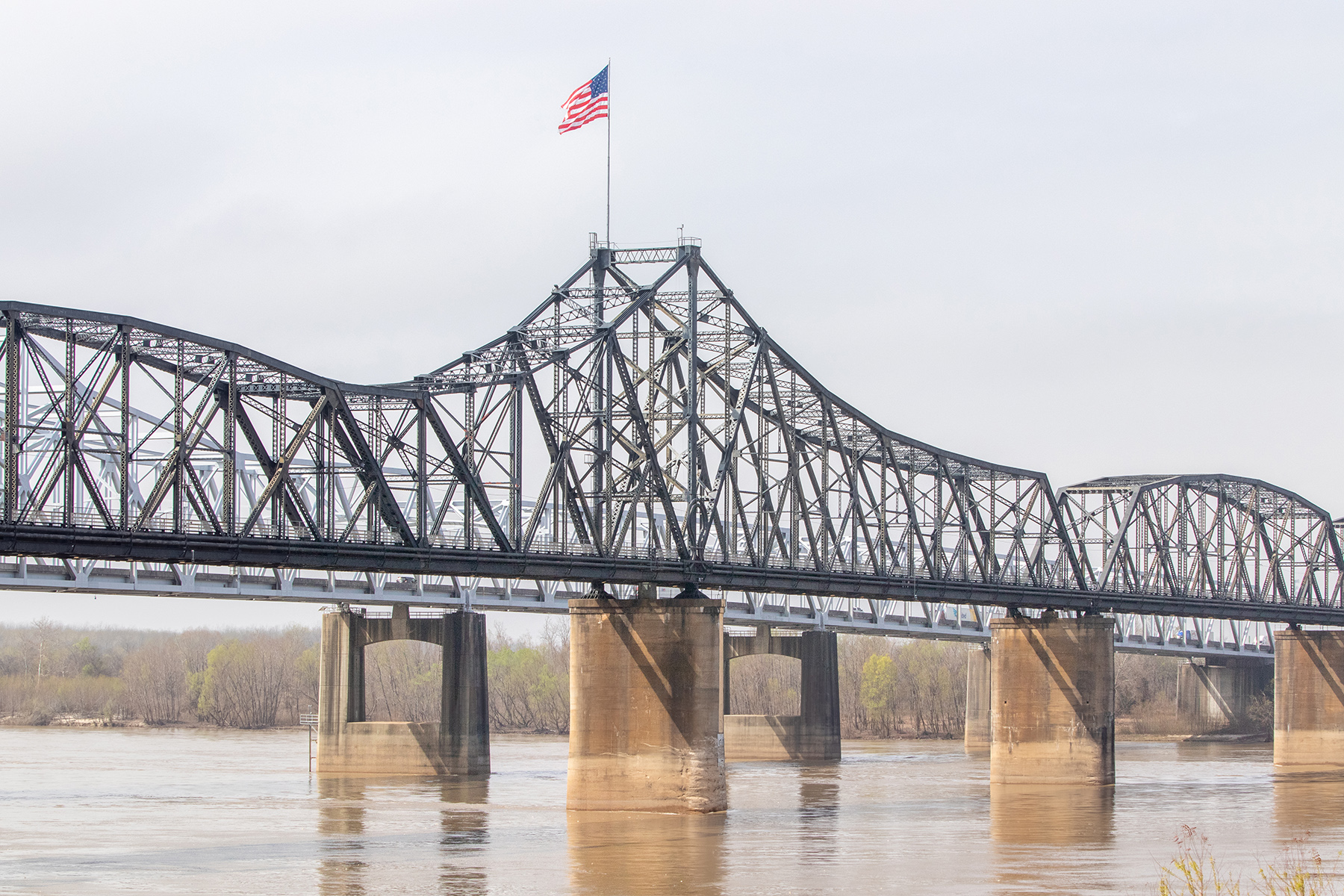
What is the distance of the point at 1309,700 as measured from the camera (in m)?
→ 105

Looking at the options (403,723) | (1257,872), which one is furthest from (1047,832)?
(403,723)

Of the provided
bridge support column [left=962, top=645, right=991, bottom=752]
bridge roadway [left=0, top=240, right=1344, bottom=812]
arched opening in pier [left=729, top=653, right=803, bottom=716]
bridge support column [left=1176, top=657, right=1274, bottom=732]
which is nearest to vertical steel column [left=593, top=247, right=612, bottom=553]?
bridge roadway [left=0, top=240, right=1344, bottom=812]

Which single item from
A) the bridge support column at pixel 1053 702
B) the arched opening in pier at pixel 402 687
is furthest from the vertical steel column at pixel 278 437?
the arched opening in pier at pixel 402 687

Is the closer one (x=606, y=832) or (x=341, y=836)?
(x=606, y=832)

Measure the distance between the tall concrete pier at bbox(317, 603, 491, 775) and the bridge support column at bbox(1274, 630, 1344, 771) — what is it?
4845cm

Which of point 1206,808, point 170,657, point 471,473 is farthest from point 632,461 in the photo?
point 170,657

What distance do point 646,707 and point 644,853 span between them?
39.7 ft

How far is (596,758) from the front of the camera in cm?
6088

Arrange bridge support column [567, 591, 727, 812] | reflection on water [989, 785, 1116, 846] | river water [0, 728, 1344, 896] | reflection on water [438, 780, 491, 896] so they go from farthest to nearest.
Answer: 1. bridge support column [567, 591, 727, 812]
2. reflection on water [989, 785, 1116, 846]
3. river water [0, 728, 1344, 896]
4. reflection on water [438, 780, 491, 896]

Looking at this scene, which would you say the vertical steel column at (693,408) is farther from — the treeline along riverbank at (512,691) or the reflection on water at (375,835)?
the treeline along riverbank at (512,691)

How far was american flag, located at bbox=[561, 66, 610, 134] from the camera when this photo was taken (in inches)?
2598

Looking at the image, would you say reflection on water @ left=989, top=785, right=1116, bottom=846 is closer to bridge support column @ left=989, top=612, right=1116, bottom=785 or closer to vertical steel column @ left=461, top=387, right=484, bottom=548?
bridge support column @ left=989, top=612, right=1116, bottom=785

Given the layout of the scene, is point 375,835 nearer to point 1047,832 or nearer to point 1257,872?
point 1047,832

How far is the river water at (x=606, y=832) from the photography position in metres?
43.4
